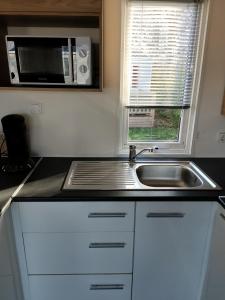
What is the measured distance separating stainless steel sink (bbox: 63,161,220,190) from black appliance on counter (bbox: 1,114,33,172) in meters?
0.35

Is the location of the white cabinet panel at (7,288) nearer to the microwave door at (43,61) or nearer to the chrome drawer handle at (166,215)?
the chrome drawer handle at (166,215)

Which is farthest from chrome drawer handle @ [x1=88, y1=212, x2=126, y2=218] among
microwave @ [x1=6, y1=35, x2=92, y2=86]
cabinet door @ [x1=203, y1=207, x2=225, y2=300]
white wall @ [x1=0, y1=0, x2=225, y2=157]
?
→ microwave @ [x1=6, y1=35, x2=92, y2=86]

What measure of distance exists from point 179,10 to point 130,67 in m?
0.50

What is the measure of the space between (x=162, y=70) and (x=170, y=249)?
1.22 meters

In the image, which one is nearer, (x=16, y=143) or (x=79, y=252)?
(x=79, y=252)

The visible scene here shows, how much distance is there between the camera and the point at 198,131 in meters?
1.93

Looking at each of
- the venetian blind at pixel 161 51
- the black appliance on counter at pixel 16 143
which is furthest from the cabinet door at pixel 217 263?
the black appliance on counter at pixel 16 143

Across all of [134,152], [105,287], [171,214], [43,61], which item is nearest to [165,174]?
[134,152]

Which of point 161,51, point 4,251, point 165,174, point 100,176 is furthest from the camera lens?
point 165,174

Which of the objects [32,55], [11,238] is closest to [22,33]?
[32,55]

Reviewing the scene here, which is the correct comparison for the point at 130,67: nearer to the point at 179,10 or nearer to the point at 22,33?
the point at 179,10

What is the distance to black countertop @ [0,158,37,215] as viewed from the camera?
1301 millimetres

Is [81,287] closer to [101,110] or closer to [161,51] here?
[101,110]

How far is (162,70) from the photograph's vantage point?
181 cm
